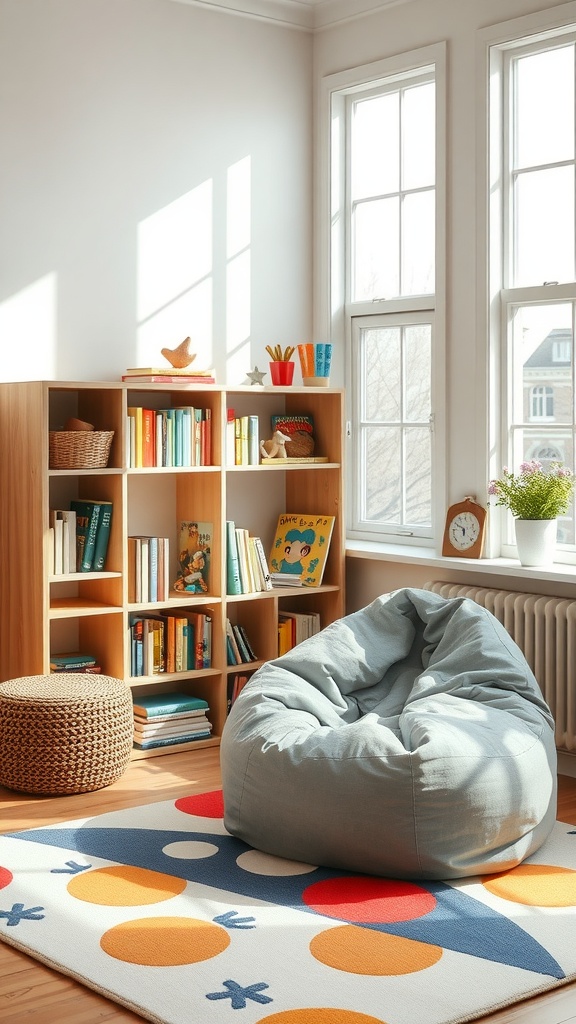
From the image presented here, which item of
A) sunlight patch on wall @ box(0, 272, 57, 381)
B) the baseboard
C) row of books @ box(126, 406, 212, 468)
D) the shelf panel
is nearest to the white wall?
sunlight patch on wall @ box(0, 272, 57, 381)

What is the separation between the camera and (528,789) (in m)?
3.22

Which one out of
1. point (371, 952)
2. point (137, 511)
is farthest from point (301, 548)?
point (371, 952)

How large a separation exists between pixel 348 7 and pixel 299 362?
1542mm

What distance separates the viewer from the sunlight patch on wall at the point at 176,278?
4777 millimetres

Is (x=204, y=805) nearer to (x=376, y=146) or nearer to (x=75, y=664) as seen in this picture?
(x=75, y=664)

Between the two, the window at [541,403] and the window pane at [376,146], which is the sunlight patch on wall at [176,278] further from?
the window at [541,403]

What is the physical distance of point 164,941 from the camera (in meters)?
2.75

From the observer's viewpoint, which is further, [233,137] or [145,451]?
[233,137]

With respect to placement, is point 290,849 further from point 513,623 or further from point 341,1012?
point 513,623

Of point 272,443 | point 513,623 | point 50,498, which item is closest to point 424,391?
point 272,443

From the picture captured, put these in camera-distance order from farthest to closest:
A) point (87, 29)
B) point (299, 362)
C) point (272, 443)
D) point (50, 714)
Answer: point (299, 362)
point (272, 443)
point (87, 29)
point (50, 714)

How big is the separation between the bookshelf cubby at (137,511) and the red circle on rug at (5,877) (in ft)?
3.60

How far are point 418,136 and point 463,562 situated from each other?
1.84 metres

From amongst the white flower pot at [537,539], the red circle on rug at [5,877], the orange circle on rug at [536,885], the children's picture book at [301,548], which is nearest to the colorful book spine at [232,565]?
the children's picture book at [301,548]
